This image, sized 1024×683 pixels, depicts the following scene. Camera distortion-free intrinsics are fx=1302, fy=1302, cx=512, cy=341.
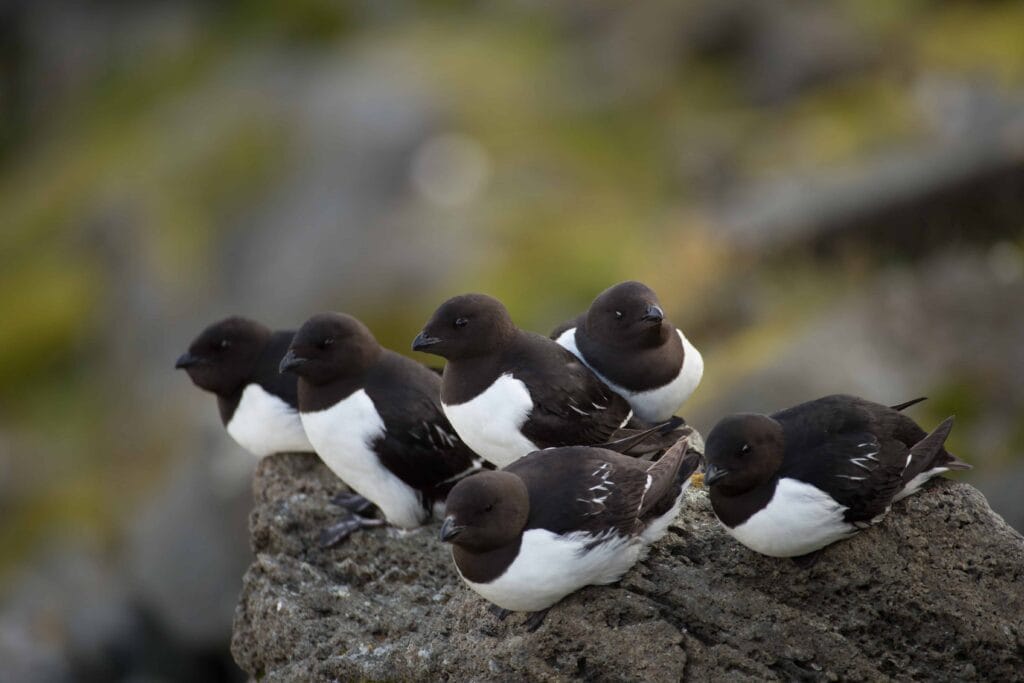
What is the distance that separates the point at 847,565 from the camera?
252 inches

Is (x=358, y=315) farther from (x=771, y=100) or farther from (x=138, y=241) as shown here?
(x=771, y=100)

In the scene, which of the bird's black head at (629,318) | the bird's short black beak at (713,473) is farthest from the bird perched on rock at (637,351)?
the bird's short black beak at (713,473)

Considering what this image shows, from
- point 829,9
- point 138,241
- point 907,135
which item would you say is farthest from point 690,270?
point 138,241

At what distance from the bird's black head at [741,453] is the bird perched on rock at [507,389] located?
0.71 m

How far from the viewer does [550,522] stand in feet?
19.9

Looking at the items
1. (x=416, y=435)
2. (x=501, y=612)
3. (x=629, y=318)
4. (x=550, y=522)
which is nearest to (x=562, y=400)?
(x=629, y=318)

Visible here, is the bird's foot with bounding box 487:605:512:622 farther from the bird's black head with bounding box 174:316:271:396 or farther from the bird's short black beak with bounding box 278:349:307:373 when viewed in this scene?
the bird's black head with bounding box 174:316:271:396

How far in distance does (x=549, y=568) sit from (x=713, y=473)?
890 mm

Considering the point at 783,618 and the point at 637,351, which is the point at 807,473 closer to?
the point at 783,618

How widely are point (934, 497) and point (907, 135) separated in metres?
11.6

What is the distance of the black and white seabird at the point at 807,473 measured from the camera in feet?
20.2

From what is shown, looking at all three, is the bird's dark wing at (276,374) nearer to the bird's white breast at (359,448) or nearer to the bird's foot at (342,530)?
the bird's white breast at (359,448)

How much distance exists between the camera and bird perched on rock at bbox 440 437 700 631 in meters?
5.95

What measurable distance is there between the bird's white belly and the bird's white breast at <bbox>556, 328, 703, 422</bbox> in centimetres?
111
